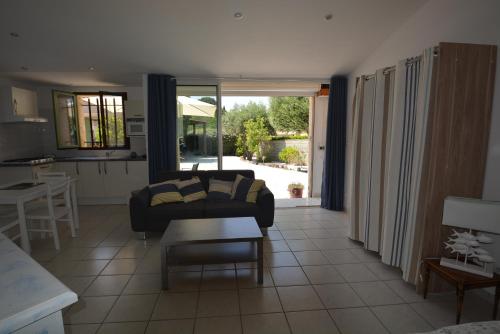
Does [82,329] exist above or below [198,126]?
below

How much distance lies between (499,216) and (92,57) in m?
4.97

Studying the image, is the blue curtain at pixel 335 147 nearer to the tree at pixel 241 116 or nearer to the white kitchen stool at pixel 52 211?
the white kitchen stool at pixel 52 211

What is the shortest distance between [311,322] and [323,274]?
0.72 m

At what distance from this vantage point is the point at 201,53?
12.7 ft

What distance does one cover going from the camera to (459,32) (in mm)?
2490

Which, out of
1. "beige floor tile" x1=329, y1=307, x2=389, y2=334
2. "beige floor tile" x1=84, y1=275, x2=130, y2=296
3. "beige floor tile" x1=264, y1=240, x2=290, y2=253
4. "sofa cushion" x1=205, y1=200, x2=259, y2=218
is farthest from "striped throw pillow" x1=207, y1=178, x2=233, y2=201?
"beige floor tile" x1=329, y1=307, x2=389, y2=334

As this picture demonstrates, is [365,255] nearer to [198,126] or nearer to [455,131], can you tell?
[455,131]

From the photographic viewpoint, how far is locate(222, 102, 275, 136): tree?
488 inches

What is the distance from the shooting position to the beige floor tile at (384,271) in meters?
2.63

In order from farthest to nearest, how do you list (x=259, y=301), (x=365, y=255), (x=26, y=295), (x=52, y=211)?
1. (x=52, y=211)
2. (x=365, y=255)
3. (x=259, y=301)
4. (x=26, y=295)

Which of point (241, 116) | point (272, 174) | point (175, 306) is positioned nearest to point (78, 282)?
point (175, 306)

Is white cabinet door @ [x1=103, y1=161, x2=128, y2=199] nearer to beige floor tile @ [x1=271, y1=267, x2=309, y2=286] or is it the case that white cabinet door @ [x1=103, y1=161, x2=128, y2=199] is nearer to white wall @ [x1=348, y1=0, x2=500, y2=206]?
beige floor tile @ [x1=271, y1=267, x2=309, y2=286]

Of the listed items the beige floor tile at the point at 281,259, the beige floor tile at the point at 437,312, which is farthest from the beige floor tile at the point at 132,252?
the beige floor tile at the point at 437,312

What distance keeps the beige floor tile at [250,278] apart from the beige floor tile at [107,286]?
1.09 metres
